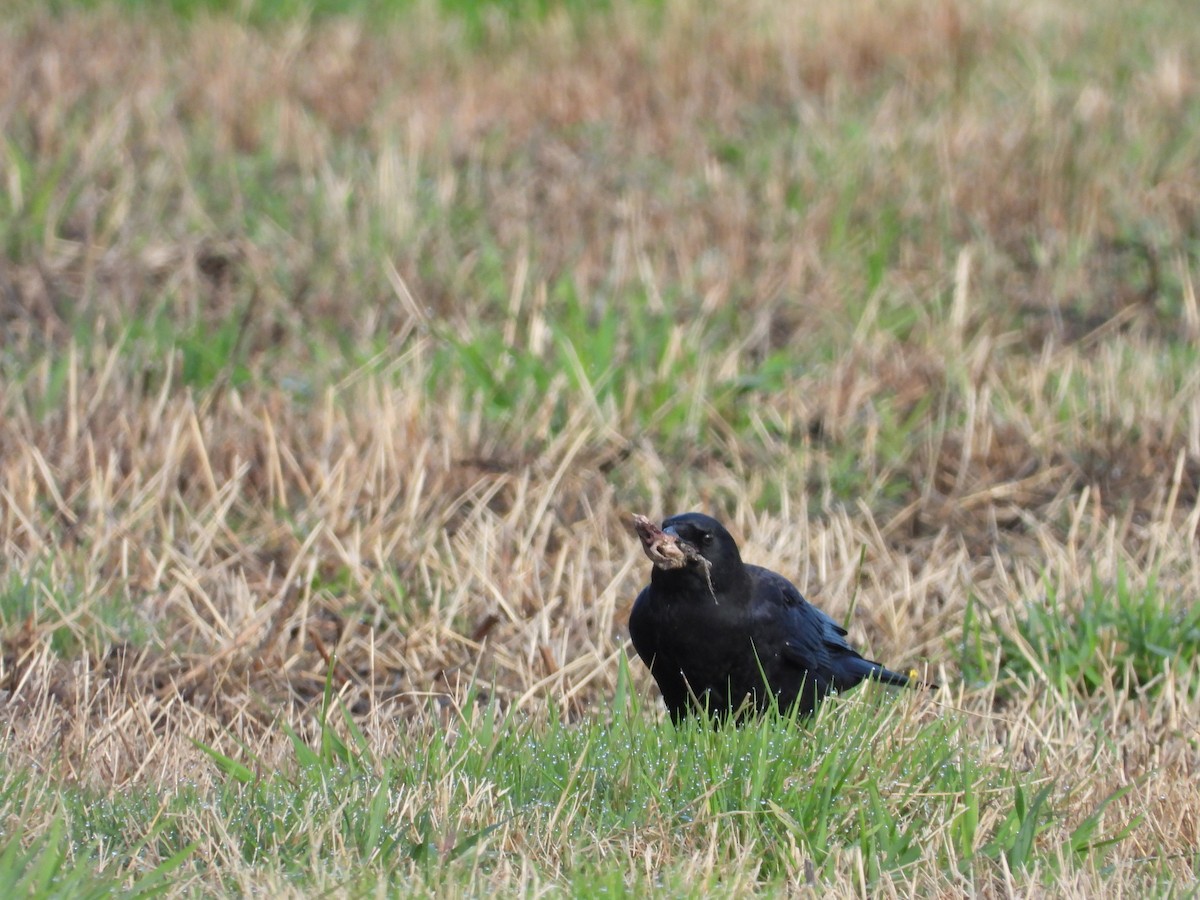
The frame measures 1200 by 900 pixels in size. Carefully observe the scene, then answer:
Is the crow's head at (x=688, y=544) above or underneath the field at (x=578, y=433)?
above

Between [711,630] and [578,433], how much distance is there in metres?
1.76

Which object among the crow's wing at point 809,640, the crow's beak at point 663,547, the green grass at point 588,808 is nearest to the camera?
the green grass at point 588,808

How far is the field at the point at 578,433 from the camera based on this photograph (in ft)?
9.05

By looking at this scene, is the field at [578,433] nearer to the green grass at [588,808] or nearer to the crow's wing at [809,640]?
the green grass at [588,808]

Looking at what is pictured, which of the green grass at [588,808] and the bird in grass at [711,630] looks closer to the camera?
the green grass at [588,808]

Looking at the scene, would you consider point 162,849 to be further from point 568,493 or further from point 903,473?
point 903,473

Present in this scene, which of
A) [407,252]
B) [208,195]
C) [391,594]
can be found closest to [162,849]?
[391,594]

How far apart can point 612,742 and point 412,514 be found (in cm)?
158

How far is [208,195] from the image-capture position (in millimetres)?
6688

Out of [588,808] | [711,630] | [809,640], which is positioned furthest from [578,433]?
[588,808]

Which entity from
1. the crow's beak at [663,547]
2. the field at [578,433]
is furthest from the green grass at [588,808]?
the crow's beak at [663,547]

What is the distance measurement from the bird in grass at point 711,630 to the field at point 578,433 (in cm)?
11

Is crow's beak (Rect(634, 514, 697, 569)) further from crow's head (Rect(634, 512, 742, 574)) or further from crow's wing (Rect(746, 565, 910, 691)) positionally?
crow's wing (Rect(746, 565, 910, 691))

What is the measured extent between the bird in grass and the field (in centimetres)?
11
